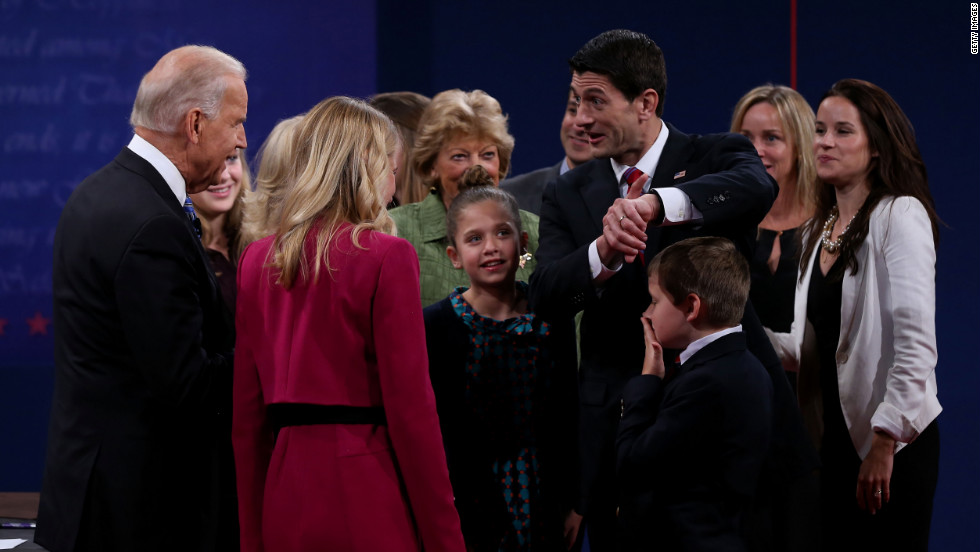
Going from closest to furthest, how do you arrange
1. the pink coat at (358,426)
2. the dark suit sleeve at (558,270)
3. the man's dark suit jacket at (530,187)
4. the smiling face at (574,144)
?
the pink coat at (358,426), the dark suit sleeve at (558,270), the smiling face at (574,144), the man's dark suit jacket at (530,187)

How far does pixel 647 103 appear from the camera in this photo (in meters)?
2.28

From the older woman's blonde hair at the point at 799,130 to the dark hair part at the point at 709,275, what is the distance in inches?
55.6

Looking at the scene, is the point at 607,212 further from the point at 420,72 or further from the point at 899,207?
the point at 420,72

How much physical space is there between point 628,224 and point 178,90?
938mm

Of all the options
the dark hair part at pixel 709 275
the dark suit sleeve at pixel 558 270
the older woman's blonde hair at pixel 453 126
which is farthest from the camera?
the older woman's blonde hair at pixel 453 126

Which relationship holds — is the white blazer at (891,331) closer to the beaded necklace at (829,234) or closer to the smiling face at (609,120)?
the beaded necklace at (829,234)

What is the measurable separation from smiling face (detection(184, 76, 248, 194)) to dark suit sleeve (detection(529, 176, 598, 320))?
73 centimetres

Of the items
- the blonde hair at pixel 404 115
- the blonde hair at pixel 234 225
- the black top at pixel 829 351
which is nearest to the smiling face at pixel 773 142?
the black top at pixel 829 351

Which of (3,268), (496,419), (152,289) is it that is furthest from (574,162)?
(3,268)

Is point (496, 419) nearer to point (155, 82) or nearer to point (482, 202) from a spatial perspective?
point (482, 202)

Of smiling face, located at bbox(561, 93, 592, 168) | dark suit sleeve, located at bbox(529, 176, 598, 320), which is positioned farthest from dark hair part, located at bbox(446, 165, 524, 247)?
smiling face, located at bbox(561, 93, 592, 168)

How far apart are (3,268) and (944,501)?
4.32 metres

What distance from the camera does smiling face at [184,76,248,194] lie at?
6.42ft

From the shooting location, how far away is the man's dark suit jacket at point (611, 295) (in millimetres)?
2201
